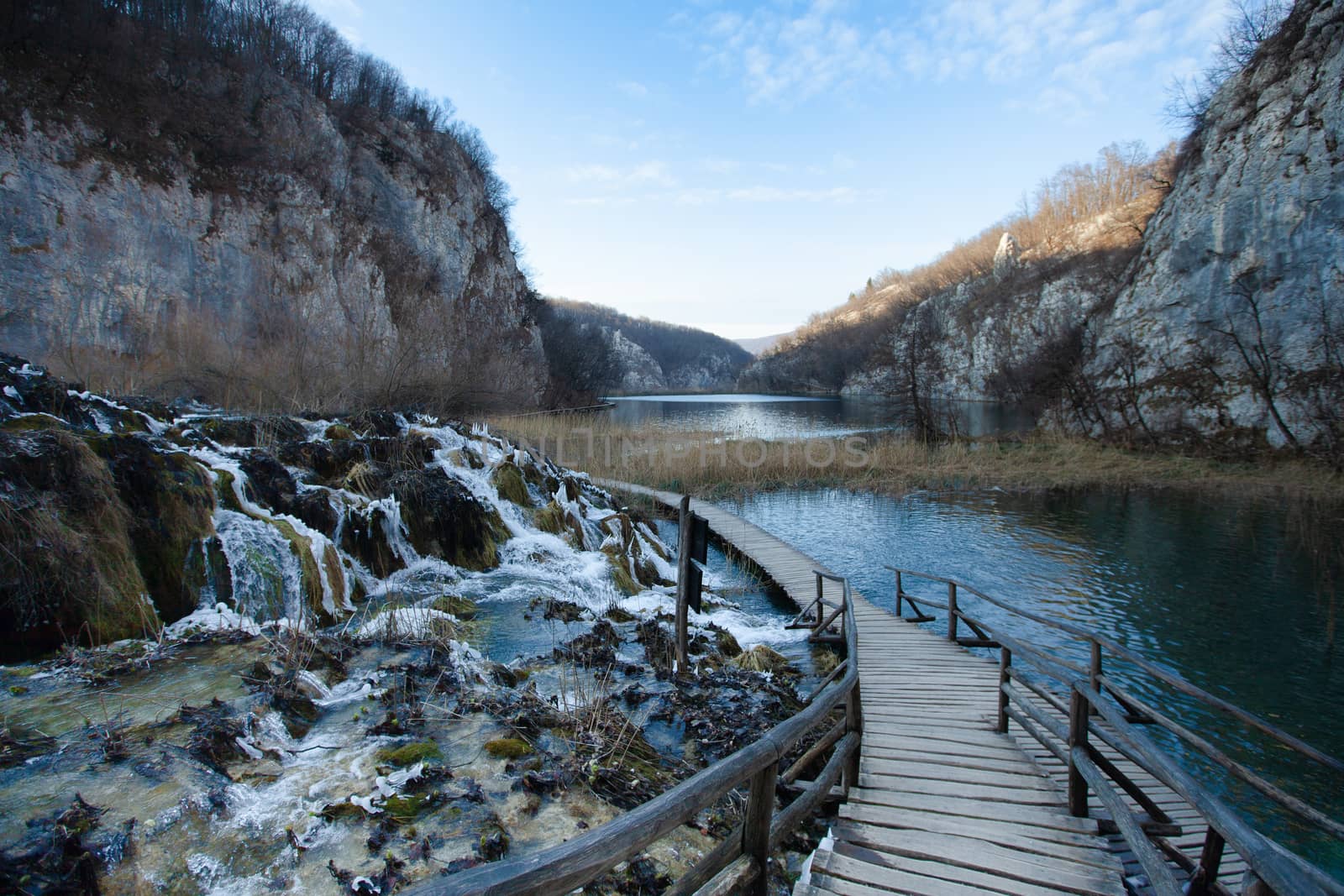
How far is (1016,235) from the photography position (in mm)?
87125

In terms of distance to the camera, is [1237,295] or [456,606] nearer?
[456,606]

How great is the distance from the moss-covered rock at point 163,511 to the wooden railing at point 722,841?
6483 mm

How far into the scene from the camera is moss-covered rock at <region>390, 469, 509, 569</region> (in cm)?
1047

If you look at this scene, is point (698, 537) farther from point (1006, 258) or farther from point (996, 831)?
point (1006, 258)

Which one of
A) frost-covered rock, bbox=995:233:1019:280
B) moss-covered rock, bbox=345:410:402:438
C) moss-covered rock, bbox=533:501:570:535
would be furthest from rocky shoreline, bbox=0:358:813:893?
frost-covered rock, bbox=995:233:1019:280

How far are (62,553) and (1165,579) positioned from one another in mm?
16757

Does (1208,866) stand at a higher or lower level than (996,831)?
higher

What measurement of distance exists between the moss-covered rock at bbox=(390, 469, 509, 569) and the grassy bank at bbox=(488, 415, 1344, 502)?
868cm

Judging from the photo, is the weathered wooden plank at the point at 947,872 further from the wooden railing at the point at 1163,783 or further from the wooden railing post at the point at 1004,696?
the wooden railing post at the point at 1004,696

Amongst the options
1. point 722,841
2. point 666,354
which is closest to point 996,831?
point 722,841

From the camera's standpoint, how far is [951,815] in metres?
4.25

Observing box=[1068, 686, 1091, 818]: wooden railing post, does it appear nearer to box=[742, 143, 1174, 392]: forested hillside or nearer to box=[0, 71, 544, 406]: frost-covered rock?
box=[0, 71, 544, 406]: frost-covered rock

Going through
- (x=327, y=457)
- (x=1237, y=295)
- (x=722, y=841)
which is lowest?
(x=722, y=841)

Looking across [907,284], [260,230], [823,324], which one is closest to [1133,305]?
[260,230]
